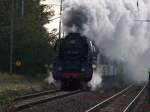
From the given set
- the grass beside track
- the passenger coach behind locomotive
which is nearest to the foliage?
the grass beside track

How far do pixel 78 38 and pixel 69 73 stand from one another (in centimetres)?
225

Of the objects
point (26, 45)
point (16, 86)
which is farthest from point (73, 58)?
point (26, 45)

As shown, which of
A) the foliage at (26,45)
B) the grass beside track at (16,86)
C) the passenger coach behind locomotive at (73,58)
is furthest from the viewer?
the foliage at (26,45)

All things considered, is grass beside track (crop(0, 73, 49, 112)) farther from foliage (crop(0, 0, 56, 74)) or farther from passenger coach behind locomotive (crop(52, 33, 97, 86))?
foliage (crop(0, 0, 56, 74))

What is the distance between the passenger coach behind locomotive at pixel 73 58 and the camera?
3334 centimetres

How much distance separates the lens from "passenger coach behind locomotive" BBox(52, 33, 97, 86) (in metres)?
33.3

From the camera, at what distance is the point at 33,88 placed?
35.3m

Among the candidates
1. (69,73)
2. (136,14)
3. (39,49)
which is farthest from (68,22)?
(136,14)

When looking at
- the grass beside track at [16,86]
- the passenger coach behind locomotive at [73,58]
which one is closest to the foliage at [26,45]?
the grass beside track at [16,86]

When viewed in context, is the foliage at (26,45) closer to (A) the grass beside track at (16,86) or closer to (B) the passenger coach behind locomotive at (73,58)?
(A) the grass beside track at (16,86)

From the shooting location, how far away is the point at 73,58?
33719 millimetres

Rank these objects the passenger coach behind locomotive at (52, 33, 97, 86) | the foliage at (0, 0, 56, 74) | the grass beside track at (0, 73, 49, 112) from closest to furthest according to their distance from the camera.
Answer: the grass beside track at (0, 73, 49, 112) → the passenger coach behind locomotive at (52, 33, 97, 86) → the foliage at (0, 0, 56, 74)

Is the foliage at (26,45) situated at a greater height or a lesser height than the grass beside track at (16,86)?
greater

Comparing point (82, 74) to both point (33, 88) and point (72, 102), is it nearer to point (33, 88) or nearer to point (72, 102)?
point (33, 88)
